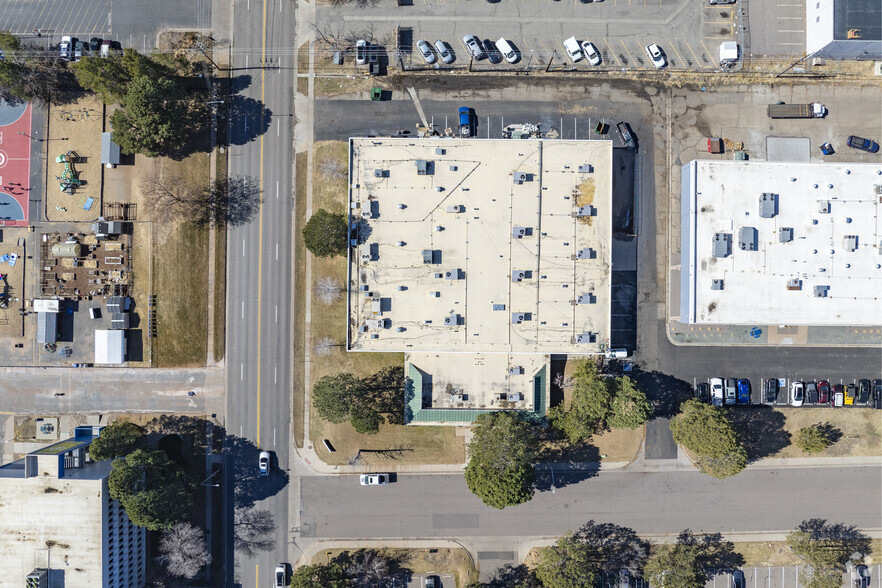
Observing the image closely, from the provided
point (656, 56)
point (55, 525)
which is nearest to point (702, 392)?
point (656, 56)

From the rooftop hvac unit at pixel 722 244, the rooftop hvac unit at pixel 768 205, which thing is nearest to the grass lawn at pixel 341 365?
the rooftop hvac unit at pixel 722 244

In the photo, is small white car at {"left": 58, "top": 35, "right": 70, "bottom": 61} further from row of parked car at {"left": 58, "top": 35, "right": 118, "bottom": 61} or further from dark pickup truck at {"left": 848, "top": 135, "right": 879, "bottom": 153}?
dark pickup truck at {"left": 848, "top": 135, "right": 879, "bottom": 153}

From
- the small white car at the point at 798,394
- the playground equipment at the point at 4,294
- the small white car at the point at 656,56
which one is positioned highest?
the small white car at the point at 656,56

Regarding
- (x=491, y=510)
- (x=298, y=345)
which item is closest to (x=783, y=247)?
(x=491, y=510)

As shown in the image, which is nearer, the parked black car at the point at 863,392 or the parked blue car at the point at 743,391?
the parked blue car at the point at 743,391

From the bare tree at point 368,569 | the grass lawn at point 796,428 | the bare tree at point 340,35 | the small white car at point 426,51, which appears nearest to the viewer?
the bare tree at point 368,569

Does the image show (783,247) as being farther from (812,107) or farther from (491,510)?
(491,510)

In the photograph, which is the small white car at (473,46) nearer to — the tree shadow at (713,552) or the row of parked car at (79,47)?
the row of parked car at (79,47)
